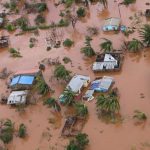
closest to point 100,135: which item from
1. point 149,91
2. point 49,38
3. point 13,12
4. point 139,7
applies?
point 149,91

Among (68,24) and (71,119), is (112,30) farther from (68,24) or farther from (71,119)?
(71,119)

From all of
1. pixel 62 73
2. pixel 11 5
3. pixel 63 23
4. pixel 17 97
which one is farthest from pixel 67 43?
pixel 11 5

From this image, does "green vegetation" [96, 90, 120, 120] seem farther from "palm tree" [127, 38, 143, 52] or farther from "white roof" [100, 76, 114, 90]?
"palm tree" [127, 38, 143, 52]

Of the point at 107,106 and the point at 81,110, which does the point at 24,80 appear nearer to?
the point at 81,110

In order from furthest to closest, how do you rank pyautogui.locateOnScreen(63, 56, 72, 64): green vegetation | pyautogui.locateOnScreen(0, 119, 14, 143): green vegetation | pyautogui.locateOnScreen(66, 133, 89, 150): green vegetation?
pyautogui.locateOnScreen(63, 56, 72, 64): green vegetation, pyautogui.locateOnScreen(0, 119, 14, 143): green vegetation, pyautogui.locateOnScreen(66, 133, 89, 150): green vegetation

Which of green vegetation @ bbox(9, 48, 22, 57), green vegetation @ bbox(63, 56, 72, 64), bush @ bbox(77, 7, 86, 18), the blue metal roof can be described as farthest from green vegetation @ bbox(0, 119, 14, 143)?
bush @ bbox(77, 7, 86, 18)
